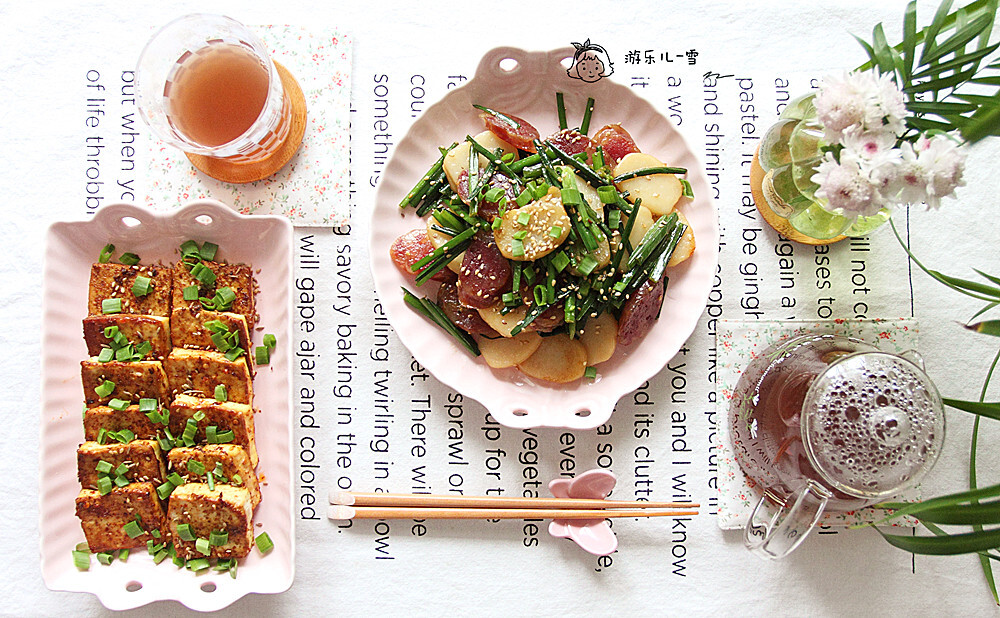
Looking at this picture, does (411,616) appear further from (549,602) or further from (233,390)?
(233,390)

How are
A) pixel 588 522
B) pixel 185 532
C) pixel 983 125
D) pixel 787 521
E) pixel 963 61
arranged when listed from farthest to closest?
pixel 588 522
pixel 185 532
pixel 787 521
pixel 963 61
pixel 983 125

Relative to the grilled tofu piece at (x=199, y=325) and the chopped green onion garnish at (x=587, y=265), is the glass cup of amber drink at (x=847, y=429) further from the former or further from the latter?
the grilled tofu piece at (x=199, y=325)

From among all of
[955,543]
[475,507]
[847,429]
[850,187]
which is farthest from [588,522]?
[850,187]

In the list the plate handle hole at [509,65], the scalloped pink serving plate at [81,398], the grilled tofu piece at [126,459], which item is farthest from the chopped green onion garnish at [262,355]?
the plate handle hole at [509,65]

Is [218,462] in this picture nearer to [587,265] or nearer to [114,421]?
[114,421]

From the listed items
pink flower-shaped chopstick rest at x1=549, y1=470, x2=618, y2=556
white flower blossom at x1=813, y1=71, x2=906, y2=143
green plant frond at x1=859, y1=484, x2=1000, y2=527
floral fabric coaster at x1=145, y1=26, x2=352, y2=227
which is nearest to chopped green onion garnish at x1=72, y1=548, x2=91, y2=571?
floral fabric coaster at x1=145, y1=26, x2=352, y2=227

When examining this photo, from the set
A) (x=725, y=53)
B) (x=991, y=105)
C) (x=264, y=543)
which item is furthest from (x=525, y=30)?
(x=264, y=543)
